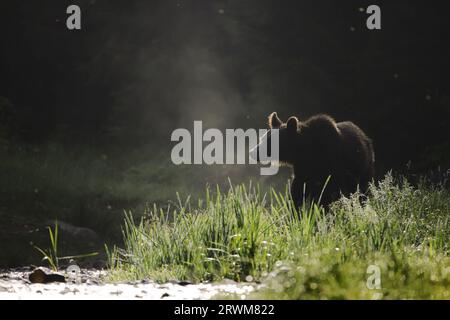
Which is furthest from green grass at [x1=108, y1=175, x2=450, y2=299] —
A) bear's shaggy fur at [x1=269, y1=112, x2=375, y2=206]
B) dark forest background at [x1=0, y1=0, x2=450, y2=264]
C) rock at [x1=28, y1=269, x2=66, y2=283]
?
dark forest background at [x1=0, y1=0, x2=450, y2=264]

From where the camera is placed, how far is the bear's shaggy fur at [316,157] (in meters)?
10.2

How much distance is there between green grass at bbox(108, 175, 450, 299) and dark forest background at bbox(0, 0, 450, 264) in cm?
718

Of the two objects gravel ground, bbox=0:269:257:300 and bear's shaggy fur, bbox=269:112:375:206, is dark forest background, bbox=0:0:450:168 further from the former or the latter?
gravel ground, bbox=0:269:257:300

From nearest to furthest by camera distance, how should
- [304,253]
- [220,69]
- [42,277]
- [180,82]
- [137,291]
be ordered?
[137,291] < [304,253] < [42,277] < [220,69] < [180,82]

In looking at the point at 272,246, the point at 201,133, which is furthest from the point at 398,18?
the point at 272,246

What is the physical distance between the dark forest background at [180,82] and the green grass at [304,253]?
718 centimetres

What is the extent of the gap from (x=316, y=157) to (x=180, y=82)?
9.79 meters

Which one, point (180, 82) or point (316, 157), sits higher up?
point (180, 82)

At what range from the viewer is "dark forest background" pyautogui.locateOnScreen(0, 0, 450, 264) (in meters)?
16.4

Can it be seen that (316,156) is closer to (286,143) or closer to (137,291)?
(286,143)

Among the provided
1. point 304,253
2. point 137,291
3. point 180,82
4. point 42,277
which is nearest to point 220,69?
point 180,82

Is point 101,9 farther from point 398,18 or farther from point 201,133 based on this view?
point 398,18

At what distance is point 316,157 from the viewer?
10.3m
